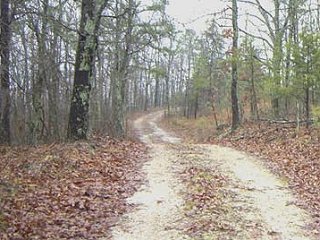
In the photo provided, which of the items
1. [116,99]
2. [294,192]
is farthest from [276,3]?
[294,192]

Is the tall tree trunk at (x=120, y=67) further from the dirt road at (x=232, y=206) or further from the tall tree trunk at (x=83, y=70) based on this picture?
the dirt road at (x=232, y=206)

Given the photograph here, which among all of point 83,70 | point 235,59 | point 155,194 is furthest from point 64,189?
point 235,59

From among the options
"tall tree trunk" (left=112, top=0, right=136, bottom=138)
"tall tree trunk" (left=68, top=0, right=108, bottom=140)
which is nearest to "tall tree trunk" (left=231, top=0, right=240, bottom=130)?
"tall tree trunk" (left=112, top=0, right=136, bottom=138)

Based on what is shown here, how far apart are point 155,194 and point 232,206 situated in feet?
5.72

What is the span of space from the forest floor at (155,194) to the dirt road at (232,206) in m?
0.02

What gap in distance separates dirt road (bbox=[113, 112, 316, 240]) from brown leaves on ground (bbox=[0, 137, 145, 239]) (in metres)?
0.41

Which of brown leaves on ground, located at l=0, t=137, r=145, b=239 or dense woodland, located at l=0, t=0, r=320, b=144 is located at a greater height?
dense woodland, located at l=0, t=0, r=320, b=144

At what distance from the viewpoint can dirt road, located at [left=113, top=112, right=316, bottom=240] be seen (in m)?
7.39

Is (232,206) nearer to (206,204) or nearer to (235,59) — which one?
(206,204)

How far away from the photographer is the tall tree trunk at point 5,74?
1277 centimetres

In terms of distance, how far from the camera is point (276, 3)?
26562 millimetres

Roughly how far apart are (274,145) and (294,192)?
7.36 m

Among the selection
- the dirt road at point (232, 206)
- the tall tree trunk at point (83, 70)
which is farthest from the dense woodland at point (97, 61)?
the dirt road at point (232, 206)

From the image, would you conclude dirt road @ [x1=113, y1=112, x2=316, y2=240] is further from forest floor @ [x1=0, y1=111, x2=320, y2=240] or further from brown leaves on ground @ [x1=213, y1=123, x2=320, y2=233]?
brown leaves on ground @ [x1=213, y1=123, x2=320, y2=233]
